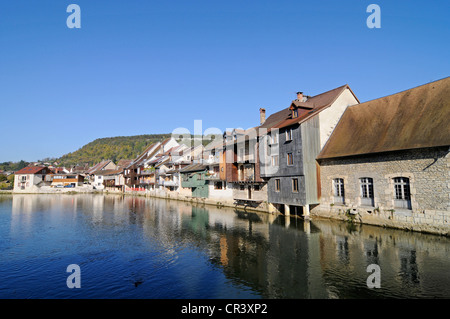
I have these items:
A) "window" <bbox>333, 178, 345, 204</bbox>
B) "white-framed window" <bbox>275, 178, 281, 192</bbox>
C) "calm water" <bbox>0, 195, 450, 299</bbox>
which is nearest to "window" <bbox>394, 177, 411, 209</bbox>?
"calm water" <bbox>0, 195, 450, 299</bbox>

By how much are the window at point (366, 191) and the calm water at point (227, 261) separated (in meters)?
2.46

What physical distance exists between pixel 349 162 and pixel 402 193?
5.12m

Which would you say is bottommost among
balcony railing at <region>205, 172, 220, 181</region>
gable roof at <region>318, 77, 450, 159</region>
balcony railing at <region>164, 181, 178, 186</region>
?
balcony railing at <region>164, 181, 178, 186</region>

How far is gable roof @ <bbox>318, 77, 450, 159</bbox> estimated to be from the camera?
62.8 ft

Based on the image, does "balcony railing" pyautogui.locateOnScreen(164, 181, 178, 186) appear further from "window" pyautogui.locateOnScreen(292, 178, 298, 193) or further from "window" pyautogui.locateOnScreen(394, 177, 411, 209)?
"window" pyautogui.locateOnScreen(394, 177, 411, 209)

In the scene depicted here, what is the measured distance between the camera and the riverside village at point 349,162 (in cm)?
1891

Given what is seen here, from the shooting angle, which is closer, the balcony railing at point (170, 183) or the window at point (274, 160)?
the window at point (274, 160)

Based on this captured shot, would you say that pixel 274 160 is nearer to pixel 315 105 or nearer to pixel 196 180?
pixel 315 105

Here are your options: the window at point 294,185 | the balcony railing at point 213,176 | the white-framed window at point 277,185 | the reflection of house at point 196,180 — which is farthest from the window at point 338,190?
the reflection of house at point 196,180

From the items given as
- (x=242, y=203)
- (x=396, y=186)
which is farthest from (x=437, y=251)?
(x=242, y=203)

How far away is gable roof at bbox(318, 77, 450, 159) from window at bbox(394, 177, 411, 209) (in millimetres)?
2632

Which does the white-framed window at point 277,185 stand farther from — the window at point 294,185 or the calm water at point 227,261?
the calm water at point 227,261

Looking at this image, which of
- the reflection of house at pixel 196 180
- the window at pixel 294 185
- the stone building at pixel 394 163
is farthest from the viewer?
the reflection of house at pixel 196 180
